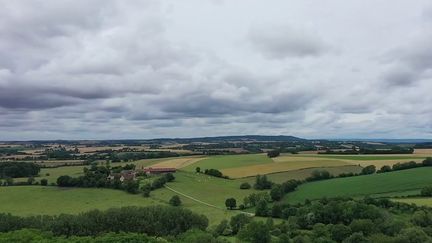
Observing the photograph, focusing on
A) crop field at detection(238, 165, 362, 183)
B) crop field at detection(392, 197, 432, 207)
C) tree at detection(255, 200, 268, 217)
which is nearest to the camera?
crop field at detection(392, 197, 432, 207)

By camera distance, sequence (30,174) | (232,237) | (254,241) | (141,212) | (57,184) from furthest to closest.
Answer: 1. (30,174)
2. (57,184)
3. (141,212)
4. (232,237)
5. (254,241)

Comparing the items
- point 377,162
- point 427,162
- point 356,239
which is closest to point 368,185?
point 427,162

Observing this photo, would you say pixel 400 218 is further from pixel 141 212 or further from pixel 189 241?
pixel 141 212

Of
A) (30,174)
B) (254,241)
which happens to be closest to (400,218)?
(254,241)

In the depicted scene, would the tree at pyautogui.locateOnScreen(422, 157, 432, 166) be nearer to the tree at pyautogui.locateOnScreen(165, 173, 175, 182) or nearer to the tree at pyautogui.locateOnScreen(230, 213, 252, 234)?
the tree at pyautogui.locateOnScreen(230, 213, 252, 234)

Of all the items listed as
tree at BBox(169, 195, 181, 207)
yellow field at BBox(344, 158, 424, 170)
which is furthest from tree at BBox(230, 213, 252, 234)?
yellow field at BBox(344, 158, 424, 170)

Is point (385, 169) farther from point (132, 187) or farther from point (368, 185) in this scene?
point (132, 187)
